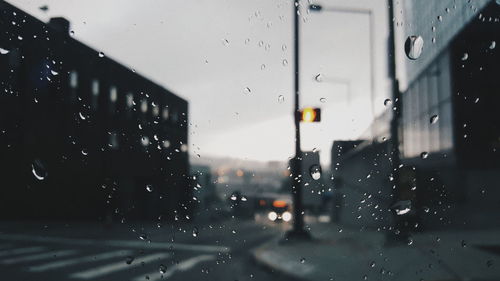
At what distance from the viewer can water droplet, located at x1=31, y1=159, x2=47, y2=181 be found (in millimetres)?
3121

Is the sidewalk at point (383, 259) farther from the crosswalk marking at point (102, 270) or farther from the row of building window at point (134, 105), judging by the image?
the crosswalk marking at point (102, 270)

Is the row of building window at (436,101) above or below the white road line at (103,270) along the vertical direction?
above

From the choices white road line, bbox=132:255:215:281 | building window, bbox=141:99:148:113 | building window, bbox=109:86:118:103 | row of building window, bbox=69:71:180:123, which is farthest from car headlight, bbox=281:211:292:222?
white road line, bbox=132:255:215:281

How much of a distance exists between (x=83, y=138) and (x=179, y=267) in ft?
16.7

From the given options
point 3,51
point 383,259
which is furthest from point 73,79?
point 383,259

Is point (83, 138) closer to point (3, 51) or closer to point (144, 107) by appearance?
point (144, 107)

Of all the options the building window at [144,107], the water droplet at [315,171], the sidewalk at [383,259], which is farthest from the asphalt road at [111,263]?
the building window at [144,107]

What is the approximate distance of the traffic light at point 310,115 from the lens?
3.75 metres

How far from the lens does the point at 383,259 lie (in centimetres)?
668

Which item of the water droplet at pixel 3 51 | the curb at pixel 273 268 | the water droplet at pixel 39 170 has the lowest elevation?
the curb at pixel 273 268

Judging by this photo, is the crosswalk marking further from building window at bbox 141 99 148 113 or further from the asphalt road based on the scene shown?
building window at bbox 141 99 148 113

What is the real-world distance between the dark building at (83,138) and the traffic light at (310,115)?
3.38 feet

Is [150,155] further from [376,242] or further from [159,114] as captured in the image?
[376,242]

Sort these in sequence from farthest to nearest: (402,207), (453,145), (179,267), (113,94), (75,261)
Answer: (453,145) → (75,261) → (179,267) → (402,207) → (113,94)
